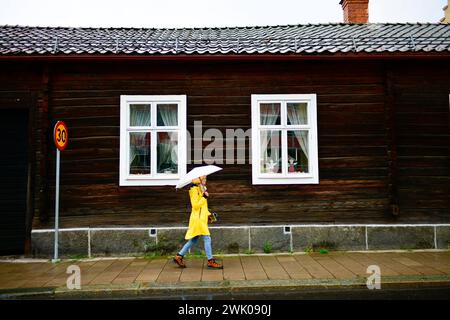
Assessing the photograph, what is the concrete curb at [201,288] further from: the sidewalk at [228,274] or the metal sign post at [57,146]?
the metal sign post at [57,146]

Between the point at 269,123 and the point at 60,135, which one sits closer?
the point at 60,135

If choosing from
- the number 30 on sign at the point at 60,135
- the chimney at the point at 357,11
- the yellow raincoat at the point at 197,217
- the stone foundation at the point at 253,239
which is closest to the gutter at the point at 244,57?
the number 30 on sign at the point at 60,135

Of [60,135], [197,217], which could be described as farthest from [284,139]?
[60,135]

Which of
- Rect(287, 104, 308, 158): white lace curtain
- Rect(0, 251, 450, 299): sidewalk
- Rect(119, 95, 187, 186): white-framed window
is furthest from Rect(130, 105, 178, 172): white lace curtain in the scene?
Rect(287, 104, 308, 158): white lace curtain

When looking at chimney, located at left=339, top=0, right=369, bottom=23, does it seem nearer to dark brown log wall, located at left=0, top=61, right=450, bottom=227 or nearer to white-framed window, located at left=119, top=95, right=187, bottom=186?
dark brown log wall, located at left=0, top=61, right=450, bottom=227

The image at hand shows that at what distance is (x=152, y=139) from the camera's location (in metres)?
8.66

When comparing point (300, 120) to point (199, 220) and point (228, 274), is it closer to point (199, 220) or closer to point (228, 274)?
point (199, 220)

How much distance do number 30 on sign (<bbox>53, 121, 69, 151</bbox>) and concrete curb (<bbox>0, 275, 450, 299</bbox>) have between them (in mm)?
3085

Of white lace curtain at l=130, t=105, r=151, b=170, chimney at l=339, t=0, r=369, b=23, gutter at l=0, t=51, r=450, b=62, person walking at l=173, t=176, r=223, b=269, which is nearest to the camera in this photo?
person walking at l=173, t=176, r=223, b=269

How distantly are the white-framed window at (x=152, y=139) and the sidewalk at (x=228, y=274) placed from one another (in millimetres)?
1994

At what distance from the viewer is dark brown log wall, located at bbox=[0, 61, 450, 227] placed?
334 inches

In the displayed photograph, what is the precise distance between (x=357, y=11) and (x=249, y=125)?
9.31m
